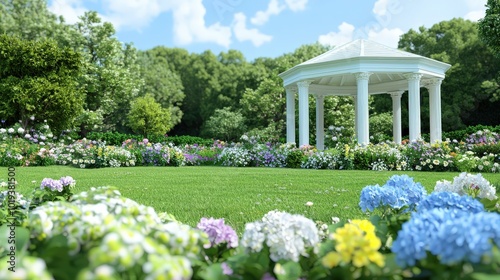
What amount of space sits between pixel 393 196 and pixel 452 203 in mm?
698

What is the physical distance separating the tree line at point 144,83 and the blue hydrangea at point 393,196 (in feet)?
60.1

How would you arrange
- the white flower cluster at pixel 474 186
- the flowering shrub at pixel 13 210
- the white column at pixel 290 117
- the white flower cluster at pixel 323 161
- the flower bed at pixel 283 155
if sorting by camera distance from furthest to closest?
the white column at pixel 290 117, the white flower cluster at pixel 323 161, the flower bed at pixel 283 155, the white flower cluster at pixel 474 186, the flowering shrub at pixel 13 210

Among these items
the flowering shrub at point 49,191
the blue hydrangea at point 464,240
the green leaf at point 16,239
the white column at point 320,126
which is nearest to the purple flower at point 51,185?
the flowering shrub at point 49,191

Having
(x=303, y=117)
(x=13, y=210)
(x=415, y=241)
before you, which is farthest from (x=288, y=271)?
(x=303, y=117)

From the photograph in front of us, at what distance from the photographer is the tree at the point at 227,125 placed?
3073cm

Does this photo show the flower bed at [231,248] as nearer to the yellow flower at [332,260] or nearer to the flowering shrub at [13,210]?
the yellow flower at [332,260]

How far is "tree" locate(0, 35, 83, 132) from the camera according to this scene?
18.5m

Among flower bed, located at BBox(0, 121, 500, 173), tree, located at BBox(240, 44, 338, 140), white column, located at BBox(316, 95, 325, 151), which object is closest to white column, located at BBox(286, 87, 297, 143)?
white column, located at BBox(316, 95, 325, 151)

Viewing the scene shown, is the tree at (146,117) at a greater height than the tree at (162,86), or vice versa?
the tree at (162,86)

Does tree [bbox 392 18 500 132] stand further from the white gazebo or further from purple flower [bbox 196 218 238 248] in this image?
purple flower [bbox 196 218 238 248]

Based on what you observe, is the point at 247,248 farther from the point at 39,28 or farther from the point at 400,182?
the point at 39,28

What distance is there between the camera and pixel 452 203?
7.67 ft

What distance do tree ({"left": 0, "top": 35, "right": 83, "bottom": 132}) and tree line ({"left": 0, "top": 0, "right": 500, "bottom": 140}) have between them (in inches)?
1.7

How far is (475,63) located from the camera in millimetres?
29344
